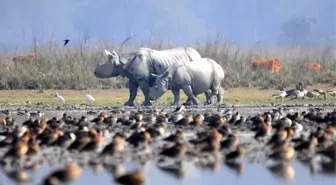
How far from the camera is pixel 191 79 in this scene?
36312mm

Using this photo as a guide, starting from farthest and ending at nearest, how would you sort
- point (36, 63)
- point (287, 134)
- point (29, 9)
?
point (29, 9) → point (36, 63) → point (287, 134)

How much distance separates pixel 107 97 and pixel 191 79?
7004 mm

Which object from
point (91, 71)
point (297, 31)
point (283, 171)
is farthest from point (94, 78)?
point (297, 31)

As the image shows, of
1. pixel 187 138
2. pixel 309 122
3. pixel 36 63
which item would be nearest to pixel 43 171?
pixel 187 138

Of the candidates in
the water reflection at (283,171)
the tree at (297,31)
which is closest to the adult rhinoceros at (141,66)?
the water reflection at (283,171)

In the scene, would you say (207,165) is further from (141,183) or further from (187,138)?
(187,138)

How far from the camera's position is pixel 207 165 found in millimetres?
17656

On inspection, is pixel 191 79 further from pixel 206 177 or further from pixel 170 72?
pixel 206 177

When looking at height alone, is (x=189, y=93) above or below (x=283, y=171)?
above

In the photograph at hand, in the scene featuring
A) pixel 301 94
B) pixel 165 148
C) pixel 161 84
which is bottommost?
pixel 165 148

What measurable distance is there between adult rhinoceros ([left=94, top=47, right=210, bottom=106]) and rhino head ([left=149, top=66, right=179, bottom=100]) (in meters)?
0.36

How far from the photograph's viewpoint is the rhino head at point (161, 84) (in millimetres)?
35719

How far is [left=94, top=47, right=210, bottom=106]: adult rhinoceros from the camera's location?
120ft

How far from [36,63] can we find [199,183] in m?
32.7
